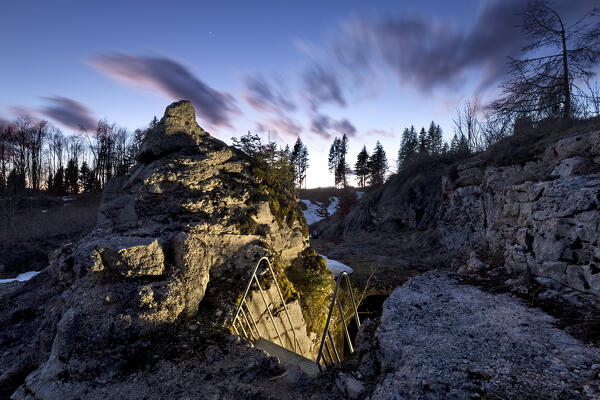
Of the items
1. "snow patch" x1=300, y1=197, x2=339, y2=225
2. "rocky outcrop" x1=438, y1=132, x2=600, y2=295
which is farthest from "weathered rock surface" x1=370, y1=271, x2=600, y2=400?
"snow patch" x1=300, y1=197, x2=339, y2=225

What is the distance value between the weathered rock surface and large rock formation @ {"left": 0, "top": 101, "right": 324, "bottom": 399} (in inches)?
119

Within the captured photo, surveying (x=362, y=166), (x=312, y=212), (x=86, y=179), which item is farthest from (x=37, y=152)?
(x=362, y=166)

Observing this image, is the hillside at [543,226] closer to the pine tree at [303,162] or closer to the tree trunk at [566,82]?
the tree trunk at [566,82]

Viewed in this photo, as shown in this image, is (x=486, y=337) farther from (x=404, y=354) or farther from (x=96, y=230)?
(x=96, y=230)

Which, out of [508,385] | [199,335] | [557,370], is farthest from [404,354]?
[199,335]

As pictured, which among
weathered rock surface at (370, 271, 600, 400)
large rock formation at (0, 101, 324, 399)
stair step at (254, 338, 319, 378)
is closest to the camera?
weathered rock surface at (370, 271, 600, 400)

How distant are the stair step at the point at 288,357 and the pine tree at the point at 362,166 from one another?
6149 centimetres

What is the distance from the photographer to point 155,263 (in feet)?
14.5

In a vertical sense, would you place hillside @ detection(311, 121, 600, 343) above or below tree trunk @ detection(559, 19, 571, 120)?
below

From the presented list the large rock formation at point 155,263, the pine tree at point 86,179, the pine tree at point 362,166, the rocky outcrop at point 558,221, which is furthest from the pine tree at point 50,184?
the pine tree at point 362,166

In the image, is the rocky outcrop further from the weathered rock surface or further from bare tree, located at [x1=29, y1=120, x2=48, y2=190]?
bare tree, located at [x1=29, y1=120, x2=48, y2=190]

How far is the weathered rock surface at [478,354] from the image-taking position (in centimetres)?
206

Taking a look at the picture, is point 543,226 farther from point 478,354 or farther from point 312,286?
point 312,286

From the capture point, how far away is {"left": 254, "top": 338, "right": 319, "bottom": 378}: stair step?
4.05 metres
